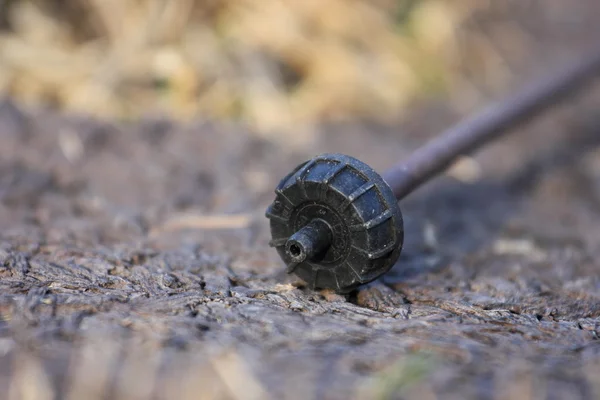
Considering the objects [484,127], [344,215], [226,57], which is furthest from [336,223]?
[226,57]

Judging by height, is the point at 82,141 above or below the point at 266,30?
below

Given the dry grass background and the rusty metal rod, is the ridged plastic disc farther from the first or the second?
the dry grass background

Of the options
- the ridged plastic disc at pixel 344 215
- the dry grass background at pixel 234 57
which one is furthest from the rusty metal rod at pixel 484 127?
the dry grass background at pixel 234 57

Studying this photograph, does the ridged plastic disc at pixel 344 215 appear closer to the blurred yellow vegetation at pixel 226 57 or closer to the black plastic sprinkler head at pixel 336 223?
the black plastic sprinkler head at pixel 336 223

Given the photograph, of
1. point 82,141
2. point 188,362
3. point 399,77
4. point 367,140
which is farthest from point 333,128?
point 188,362

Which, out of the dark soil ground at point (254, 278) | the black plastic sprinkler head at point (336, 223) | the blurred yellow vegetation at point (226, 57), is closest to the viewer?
the dark soil ground at point (254, 278)

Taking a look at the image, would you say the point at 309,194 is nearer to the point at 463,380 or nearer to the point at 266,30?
the point at 463,380
